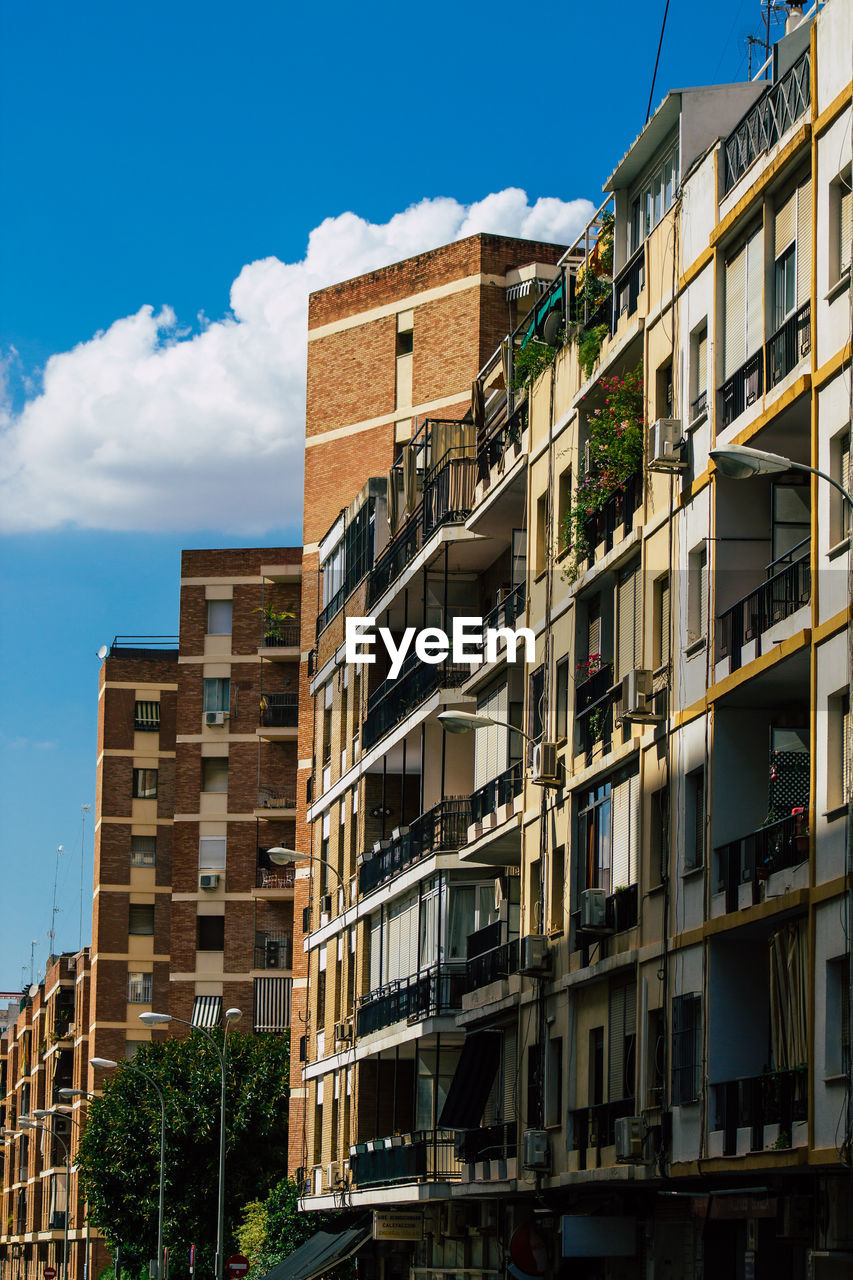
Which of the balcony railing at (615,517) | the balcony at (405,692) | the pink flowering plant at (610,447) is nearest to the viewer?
the balcony railing at (615,517)

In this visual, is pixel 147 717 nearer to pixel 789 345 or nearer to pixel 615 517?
pixel 615 517

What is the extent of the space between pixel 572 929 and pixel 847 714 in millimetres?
11072

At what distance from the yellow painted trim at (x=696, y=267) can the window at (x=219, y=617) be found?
58.6m

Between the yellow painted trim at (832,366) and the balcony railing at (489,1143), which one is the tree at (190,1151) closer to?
the balcony railing at (489,1143)

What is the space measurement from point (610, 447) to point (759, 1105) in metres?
11.4

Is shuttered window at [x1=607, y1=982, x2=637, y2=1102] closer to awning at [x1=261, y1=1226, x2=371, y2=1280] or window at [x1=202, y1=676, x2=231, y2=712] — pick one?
awning at [x1=261, y1=1226, x2=371, y2=1280]

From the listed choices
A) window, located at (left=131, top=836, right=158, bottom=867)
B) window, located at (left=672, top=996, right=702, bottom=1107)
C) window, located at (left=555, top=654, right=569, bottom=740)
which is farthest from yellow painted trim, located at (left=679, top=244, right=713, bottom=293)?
window, located at (left=131, top=836, right=158, bottom=867)

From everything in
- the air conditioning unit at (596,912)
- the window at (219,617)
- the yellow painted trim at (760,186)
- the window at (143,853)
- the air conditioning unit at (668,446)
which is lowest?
the air conditioning unit at (596,912)

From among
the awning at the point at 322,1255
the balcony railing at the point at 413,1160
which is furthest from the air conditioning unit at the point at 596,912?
the awning at the point at 322,1255

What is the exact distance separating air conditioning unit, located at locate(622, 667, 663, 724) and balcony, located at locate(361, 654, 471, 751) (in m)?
14.0

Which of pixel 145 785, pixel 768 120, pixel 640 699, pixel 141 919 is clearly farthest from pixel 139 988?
pixel 768 120

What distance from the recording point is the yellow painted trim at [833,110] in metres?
24.8

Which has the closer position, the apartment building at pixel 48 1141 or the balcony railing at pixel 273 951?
the balcony railing at pixel 273 951

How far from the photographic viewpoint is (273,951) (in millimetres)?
82562
